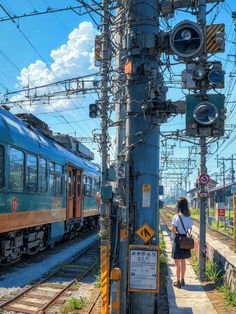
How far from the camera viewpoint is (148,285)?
6.64 meters

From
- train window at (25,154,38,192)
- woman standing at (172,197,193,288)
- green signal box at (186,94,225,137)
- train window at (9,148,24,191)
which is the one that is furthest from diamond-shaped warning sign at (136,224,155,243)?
train window at (25,154,38,192)

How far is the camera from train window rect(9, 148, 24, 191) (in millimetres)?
10930

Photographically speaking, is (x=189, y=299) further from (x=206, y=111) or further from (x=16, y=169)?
(x=16, y=169)

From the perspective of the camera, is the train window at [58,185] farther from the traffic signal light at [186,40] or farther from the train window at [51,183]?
the traffic signal light at [186,40]

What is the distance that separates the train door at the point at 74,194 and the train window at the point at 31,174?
4.67 meters

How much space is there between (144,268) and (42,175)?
7395 millimetres

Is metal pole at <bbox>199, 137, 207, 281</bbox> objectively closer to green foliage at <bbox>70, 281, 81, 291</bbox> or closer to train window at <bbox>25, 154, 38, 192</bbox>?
green foliage at <bbox>70, 281, 81, 291</bbox>

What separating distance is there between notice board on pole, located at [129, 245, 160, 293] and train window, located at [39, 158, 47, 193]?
7.12m

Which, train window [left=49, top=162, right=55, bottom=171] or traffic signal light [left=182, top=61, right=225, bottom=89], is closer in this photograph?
traffic signal light [left=182, top=61, right=225, bottom=89]

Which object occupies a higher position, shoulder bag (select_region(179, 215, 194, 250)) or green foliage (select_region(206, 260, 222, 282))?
shoulder bag (select_region(179, 215, 194, 250))

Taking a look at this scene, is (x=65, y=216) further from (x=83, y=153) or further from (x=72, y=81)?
(x=72, y=81)

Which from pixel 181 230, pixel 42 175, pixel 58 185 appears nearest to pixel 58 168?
pixel 58 185

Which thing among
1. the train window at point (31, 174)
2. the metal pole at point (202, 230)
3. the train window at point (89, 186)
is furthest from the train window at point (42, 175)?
the train window at point (89, 186)

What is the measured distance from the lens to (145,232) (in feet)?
22.0
